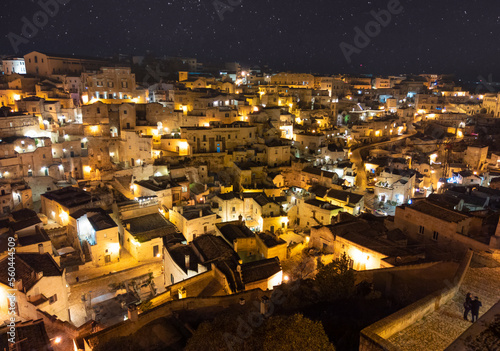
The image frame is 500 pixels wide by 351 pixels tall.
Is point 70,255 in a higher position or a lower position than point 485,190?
lower

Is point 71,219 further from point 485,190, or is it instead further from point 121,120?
point 485,190

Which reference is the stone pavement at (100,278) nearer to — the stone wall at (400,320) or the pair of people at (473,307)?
the stone wall at (400,320)

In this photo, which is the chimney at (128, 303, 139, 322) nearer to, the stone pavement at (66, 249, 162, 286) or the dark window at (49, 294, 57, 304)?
the dark window at (49, 294, 57, 304)

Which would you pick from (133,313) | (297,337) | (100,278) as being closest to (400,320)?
(297,337)

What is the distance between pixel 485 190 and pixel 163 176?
75.4 feet

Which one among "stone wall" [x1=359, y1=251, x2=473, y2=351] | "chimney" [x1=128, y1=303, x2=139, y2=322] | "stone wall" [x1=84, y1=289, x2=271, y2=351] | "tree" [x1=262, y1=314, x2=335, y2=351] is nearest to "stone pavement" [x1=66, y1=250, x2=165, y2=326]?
"stone wall" [x1=84, y1=289, x2=271, y2=351]

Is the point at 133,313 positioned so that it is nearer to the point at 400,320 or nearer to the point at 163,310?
the point at 163,310

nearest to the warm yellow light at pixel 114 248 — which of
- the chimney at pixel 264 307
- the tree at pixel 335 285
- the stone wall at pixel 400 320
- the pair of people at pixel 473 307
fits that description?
the chimney at pixel 264 307

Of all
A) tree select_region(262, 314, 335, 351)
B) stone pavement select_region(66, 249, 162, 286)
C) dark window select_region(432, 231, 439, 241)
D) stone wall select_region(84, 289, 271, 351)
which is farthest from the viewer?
stone pavement select_region(66, 249, 162, 286)

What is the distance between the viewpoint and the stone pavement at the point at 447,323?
7.72 meters

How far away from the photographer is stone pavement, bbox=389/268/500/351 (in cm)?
772

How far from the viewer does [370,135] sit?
42625mm

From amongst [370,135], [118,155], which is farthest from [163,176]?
[370,135]

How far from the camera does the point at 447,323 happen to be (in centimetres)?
848
